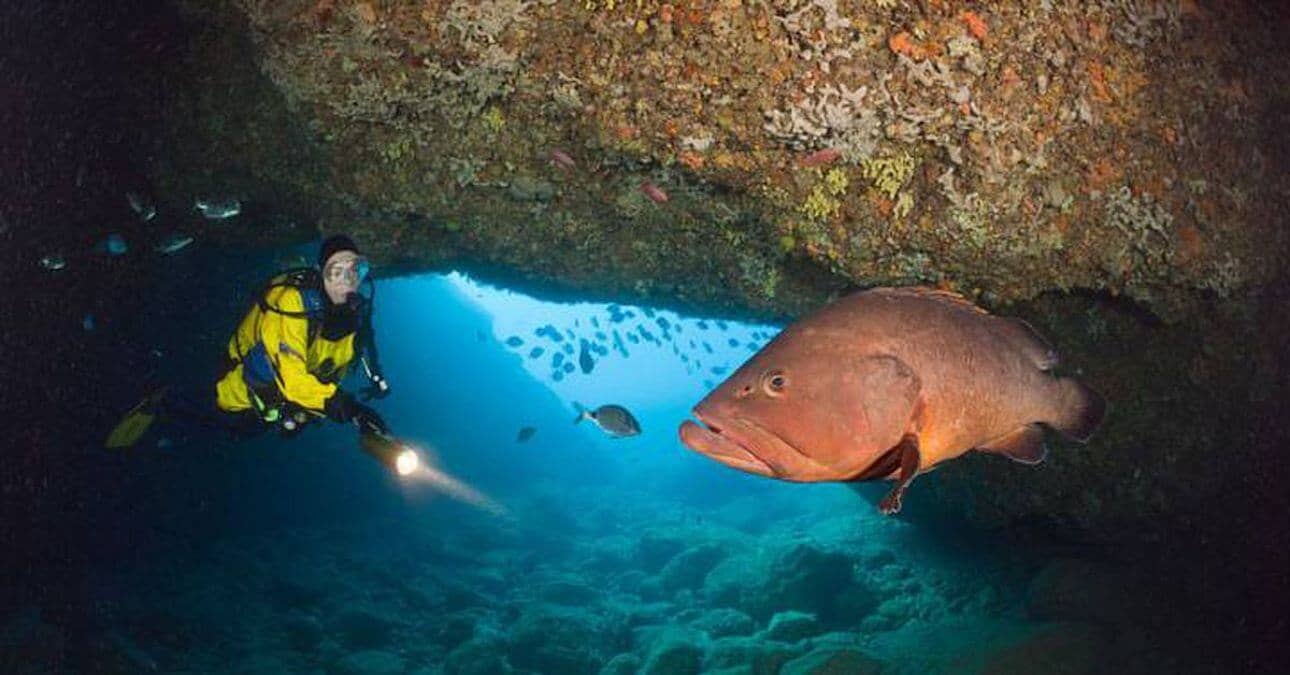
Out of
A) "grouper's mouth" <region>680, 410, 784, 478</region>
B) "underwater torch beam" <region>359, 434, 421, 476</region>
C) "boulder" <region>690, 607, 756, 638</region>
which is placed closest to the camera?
"grouper's mouth" <region>680, 410, 784, 478</region>

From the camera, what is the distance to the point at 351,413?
17.1 ft

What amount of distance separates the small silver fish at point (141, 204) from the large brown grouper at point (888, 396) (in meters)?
6.88

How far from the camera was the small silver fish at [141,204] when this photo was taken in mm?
6469

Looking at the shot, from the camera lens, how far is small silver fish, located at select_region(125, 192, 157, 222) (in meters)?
6.47

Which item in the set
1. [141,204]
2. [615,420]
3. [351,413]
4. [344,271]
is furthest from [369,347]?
[615,420]

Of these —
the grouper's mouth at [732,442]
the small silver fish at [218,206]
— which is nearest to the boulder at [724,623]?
the grouper's mouth at [732,442]

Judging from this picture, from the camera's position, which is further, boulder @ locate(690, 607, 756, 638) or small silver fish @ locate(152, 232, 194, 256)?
boulder @ locate(690, 607, 756, 638)

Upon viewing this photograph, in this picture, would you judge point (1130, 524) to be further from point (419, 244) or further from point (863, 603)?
point (419, 244)

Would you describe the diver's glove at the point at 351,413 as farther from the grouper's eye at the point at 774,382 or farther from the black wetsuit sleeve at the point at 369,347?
the grouper's eye at the point at 774,382

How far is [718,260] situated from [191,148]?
5.31 m

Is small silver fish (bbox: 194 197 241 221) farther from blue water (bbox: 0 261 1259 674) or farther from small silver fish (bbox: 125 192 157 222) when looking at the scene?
blue water (bbox: 0 261 1259 674)

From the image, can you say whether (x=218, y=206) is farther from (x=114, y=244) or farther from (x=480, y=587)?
(x=480, y=587)

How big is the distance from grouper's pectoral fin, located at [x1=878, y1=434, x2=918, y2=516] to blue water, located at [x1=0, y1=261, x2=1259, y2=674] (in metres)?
4.70

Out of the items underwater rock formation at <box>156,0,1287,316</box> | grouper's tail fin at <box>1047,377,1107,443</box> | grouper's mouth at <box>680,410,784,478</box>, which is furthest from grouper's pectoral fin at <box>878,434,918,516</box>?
underwater rock formation at <box>156,0,1287,316</box>
